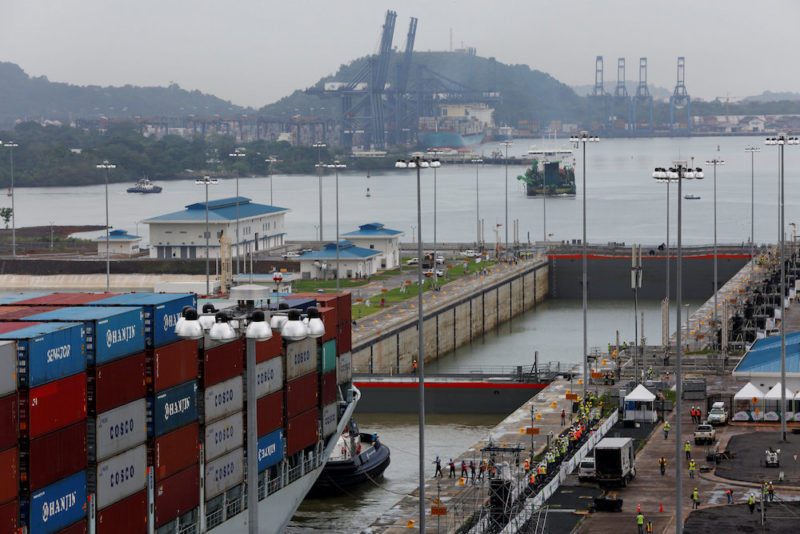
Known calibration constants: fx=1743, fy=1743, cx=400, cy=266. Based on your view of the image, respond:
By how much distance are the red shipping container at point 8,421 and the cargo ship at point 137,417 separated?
0.03 m

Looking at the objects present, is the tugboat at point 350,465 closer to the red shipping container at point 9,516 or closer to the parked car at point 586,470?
the parked car at point 586,470

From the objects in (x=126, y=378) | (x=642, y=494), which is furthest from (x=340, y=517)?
(x=126, y=378)

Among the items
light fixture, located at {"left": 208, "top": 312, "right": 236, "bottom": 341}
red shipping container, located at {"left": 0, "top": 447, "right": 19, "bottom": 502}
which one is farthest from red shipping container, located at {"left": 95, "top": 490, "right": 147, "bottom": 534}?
light fixture, located at {"left": 208, "top": 312, "right": 236, "bottom": 341}

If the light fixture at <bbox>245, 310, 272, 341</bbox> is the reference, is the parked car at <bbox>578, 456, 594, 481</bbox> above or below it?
below

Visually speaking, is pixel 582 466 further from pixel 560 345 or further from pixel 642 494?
pixel 560 345

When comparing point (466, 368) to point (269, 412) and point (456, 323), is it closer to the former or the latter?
point (456, 323)

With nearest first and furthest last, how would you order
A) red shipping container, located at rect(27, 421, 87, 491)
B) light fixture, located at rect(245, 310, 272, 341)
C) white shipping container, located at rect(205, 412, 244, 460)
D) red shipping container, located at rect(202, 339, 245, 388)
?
light fixture, located at rect(245, 310, 272, 341)
red shipping container, located at rect(27, 421, 87, 491)
red shipping container, located at rect(202, 339, 245, 388)
white shipping container, located at rect(205, 412, 244, 460)

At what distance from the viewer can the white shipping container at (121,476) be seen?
27766mm

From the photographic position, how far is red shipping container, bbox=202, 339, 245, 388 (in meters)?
31.6

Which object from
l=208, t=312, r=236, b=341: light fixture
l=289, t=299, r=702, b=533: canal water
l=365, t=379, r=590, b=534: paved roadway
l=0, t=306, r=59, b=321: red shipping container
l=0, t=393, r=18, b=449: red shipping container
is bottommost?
l=289, t=299, r=702, b=533: canal water

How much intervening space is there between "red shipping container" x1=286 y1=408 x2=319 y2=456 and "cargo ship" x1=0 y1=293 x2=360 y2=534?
0.18 ft

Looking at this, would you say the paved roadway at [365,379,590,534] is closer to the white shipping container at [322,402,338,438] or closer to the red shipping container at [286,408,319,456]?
the white shipping container at [322,402,338,438]

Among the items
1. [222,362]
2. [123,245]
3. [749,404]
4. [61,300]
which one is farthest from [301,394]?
[123,245]

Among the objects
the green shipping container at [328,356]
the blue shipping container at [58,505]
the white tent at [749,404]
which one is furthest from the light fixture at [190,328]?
the white tent at [749,404]
